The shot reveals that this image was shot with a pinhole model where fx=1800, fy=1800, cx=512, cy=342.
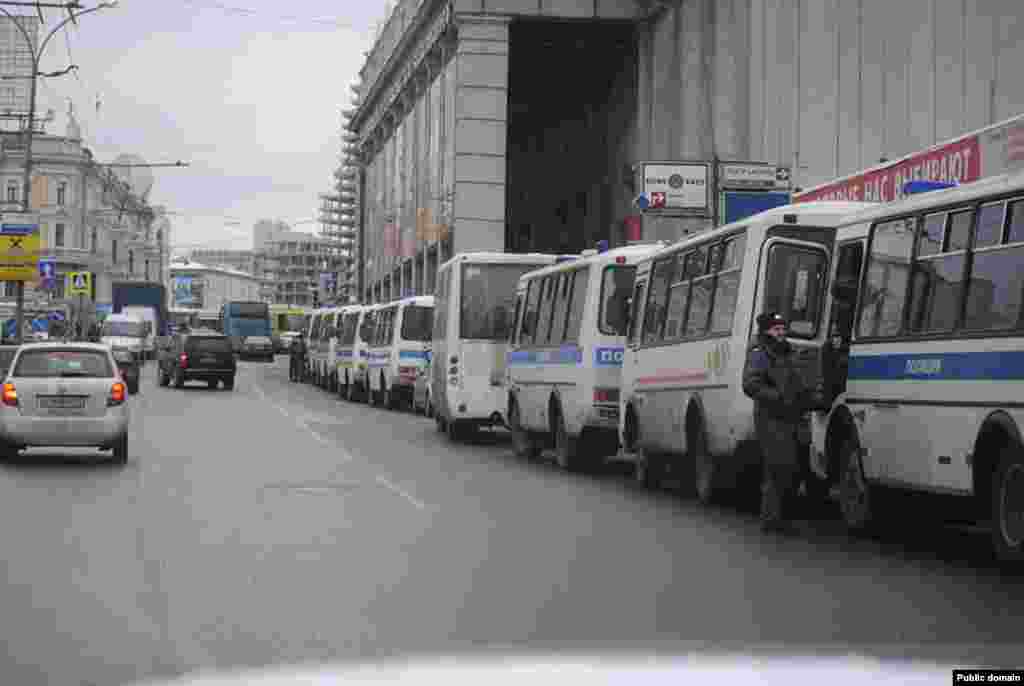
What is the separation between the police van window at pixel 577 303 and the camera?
2319cm

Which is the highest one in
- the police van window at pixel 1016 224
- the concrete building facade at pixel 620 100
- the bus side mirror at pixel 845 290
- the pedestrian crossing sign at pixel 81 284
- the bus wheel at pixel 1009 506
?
the concrete building facade at pixel 620 100

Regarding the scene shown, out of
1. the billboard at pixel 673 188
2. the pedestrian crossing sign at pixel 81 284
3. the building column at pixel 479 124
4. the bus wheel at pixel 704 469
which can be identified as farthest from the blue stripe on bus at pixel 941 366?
the pedestrian crossing sign at pixel 81 284

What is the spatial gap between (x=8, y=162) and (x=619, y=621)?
103m

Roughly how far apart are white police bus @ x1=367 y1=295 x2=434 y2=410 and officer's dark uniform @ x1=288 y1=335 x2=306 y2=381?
77.8 feet

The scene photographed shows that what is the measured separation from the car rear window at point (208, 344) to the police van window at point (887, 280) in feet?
141

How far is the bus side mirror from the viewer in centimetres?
1505

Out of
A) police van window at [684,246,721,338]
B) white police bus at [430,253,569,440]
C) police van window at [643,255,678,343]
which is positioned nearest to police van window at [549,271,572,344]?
police van window at [643,255,678,343]

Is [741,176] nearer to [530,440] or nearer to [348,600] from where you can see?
[530,440]

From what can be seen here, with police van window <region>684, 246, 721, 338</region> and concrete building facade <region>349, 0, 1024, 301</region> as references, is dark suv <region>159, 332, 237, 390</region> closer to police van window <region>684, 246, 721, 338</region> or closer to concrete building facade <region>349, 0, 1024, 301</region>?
concrete building facade <region>349, 0, 1024, 301</region>

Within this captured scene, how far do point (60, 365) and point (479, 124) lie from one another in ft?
134

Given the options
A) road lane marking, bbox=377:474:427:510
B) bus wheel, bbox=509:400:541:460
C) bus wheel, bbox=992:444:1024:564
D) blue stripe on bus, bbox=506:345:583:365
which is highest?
blue stripe on bus, bbox=506:345:583:365

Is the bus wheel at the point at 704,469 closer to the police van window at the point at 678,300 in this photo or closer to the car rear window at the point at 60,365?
the police van window at the point at 678,300

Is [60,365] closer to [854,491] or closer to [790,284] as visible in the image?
[790,284]

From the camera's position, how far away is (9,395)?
22.1m
